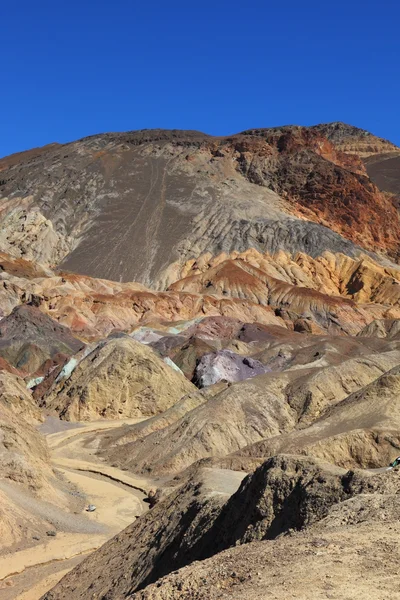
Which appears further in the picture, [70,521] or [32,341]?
[32,341]

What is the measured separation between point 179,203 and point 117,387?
282 feet

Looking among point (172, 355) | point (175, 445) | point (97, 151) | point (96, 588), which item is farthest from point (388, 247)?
point (96, 588)

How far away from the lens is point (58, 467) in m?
34.2

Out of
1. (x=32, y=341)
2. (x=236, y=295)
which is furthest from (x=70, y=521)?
(x=236, y=295)

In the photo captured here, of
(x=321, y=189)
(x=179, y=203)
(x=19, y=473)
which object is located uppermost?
(x=321, y=189)

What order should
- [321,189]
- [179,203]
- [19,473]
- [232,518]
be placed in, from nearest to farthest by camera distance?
1. [232,518]
2. [19,473]
3. [179,203]
4. [321,189]

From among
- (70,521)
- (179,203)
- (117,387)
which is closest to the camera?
(70,521)

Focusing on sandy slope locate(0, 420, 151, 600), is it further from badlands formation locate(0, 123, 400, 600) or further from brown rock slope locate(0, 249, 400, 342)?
brown rock slope locate(0, 249, 400, 342)

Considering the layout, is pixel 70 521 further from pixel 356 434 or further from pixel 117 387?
pixel 117 387

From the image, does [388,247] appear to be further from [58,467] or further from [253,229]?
[58,467]

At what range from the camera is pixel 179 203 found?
133250 mm

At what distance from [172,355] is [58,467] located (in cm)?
3043

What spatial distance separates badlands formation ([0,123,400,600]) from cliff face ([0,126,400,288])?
1.34 ft

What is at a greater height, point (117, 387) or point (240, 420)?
point (117, 387)
